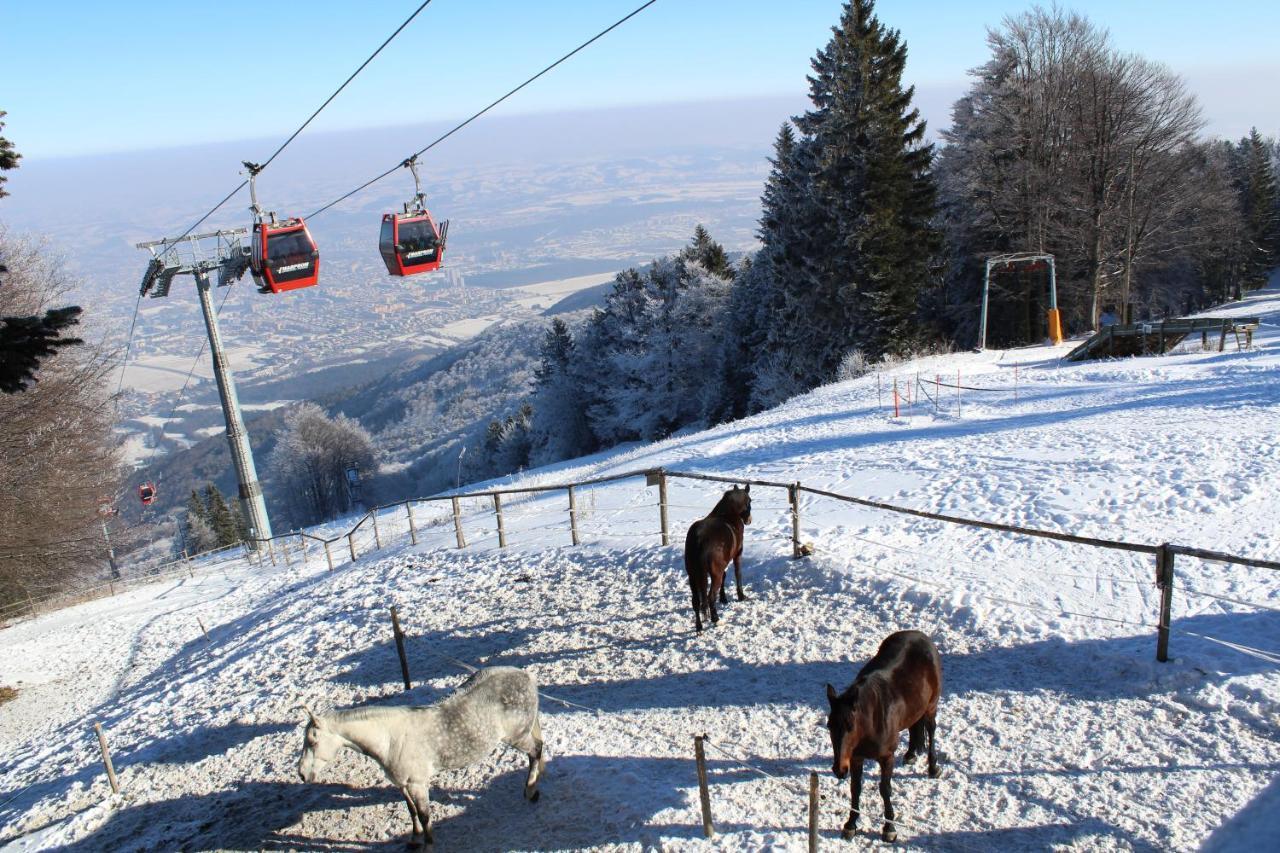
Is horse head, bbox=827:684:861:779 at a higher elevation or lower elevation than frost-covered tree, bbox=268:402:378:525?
higher

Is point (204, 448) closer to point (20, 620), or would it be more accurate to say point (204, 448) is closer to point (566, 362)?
point (566, 362)

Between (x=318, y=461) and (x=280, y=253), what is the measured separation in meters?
63.5

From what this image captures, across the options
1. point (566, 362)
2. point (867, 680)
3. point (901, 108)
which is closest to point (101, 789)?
point (867, 680)

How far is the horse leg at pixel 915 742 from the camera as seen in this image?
6.45 metres

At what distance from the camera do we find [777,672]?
833 cm

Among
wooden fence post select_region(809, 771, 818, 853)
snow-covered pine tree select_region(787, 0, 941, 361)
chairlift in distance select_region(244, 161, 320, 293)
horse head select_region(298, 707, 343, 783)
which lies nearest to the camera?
wooden fence post select_region(809, 771, 818, 853)

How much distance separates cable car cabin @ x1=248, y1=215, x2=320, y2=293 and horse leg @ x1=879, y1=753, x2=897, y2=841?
62.1ft

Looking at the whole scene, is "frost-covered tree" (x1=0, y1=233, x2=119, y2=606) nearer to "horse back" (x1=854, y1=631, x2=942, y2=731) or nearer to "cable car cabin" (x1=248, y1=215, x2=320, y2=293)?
"cable car cabin" (x1=248, y1=215, x2=320, y2=293)

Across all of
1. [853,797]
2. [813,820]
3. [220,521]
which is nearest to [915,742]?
[853,797]

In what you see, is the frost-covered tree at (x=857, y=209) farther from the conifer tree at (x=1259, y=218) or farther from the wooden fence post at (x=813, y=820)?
the conifer tree at (x=1259, y=218)

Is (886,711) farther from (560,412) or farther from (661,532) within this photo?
(560,412)

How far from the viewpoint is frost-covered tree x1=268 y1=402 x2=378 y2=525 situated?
78.8m

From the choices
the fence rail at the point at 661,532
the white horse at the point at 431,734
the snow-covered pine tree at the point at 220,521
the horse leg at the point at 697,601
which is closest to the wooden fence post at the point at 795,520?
the fence rail at the point at 661,532

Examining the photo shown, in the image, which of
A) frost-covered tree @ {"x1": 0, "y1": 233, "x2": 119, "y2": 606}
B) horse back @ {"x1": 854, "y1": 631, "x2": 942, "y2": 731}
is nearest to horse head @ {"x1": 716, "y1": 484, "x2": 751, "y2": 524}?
horse back @ {"x1": 854, "y1": 631, "x2": 942, "y2": 731}
